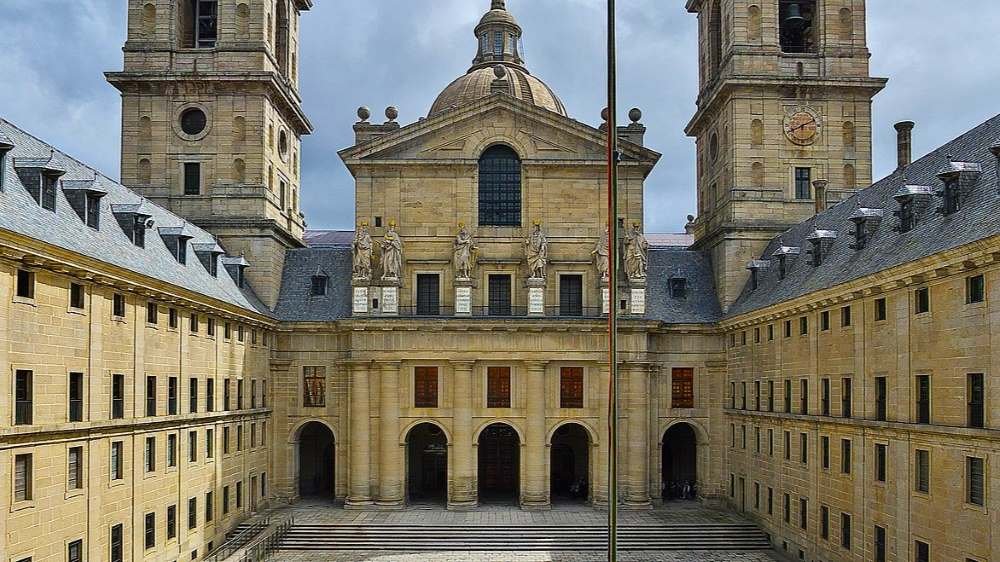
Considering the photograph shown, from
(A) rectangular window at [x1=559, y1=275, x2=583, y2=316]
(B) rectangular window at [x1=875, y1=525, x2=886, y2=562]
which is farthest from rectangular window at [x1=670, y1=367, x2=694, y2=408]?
(B) rectangular window at [x1=875, y1=525, x2=886, y2=562]

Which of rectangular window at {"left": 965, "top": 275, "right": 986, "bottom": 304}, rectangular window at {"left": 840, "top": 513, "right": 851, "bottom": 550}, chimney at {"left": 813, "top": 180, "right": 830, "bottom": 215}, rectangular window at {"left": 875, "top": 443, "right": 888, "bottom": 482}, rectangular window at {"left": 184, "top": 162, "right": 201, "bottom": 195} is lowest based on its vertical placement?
rectangular window at {"left": 840, "top": 513, "right": 851, "bottom": 550}

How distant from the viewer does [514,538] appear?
2007 inches

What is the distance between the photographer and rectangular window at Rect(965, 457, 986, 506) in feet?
102

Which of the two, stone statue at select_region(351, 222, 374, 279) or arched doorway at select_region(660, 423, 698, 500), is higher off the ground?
stone statue at select_region(351, 222, 374, 279)

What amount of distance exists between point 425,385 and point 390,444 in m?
4.03

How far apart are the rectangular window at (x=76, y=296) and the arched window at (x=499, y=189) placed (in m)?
29.1

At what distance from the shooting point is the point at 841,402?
42.3 m

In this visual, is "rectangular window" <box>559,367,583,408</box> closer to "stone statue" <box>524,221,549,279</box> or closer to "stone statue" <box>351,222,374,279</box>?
"stone statue" <box>524,221,549,279</box>

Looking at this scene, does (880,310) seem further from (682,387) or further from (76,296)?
(76,296)

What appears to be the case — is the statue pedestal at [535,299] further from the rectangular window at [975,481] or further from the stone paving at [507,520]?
the rectangular window at [975,481]

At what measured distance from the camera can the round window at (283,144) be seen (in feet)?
219

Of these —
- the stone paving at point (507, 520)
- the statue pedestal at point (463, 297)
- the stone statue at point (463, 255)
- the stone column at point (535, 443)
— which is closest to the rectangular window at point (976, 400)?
the stone paving at point (507, 520)

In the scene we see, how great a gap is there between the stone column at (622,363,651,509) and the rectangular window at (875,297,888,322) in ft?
68.8

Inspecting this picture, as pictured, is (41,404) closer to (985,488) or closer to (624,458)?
(985,488)
